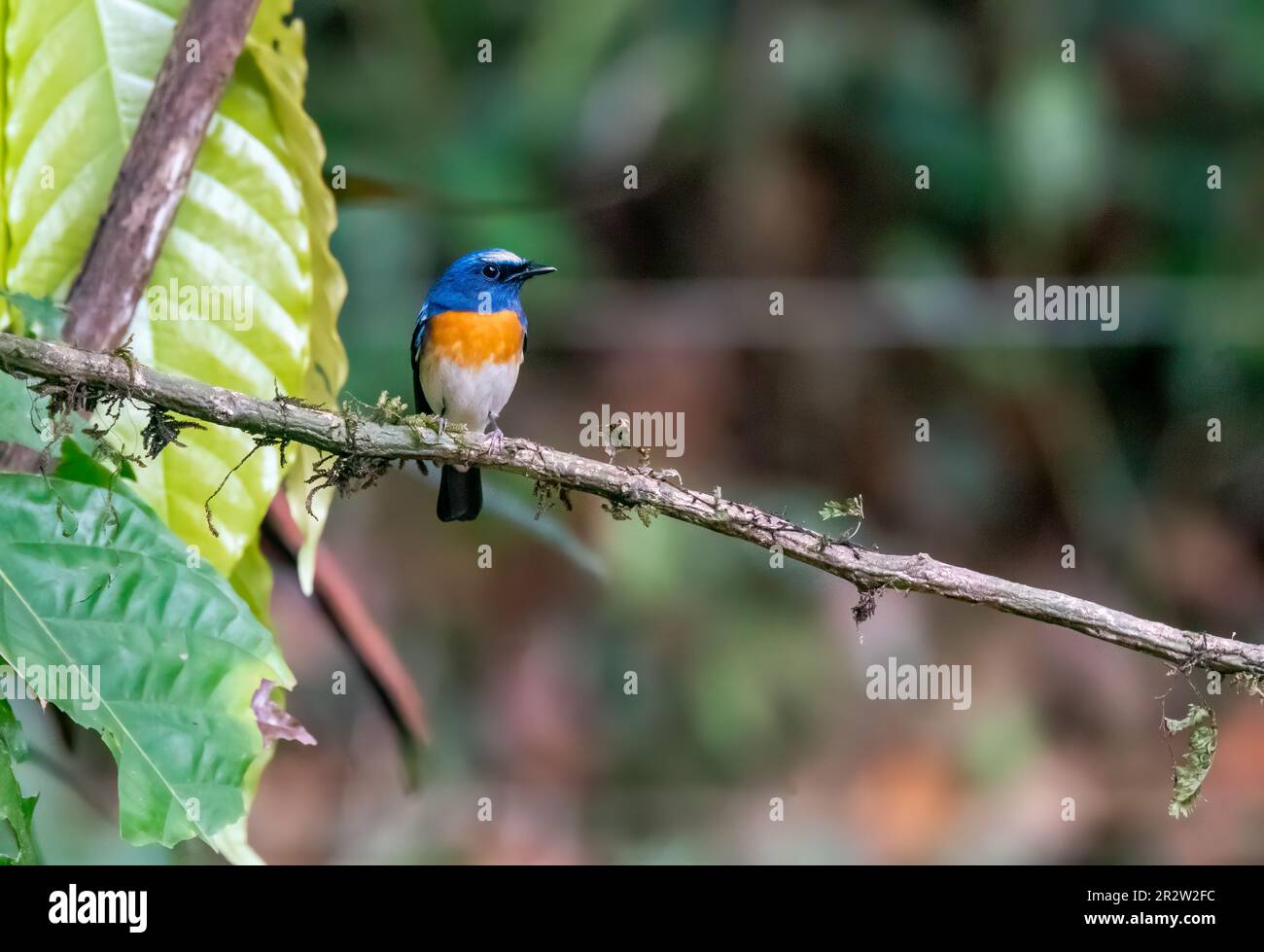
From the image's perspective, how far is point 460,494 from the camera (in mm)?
3195

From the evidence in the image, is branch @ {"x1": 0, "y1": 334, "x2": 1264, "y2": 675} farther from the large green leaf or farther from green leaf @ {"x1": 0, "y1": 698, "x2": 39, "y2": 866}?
green leaf @ {"x1": 0, "y1": 698, "x2": 39, "y2": 866}

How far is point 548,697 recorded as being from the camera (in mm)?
5434

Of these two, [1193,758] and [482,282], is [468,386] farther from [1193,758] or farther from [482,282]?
[1193,758]

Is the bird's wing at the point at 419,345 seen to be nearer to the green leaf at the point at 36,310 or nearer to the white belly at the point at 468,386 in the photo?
the white belly at the point at 468,386

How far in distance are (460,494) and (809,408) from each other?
265 centimetres

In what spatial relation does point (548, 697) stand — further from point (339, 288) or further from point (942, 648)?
point (339, 288)

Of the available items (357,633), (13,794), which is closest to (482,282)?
(357,633)

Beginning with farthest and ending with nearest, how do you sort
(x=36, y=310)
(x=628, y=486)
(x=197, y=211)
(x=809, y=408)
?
(x=809, y=408), (x=197, y=211), (x=628, y=486), (x=36, y=310)

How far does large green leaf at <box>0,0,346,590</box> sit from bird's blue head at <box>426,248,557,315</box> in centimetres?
151

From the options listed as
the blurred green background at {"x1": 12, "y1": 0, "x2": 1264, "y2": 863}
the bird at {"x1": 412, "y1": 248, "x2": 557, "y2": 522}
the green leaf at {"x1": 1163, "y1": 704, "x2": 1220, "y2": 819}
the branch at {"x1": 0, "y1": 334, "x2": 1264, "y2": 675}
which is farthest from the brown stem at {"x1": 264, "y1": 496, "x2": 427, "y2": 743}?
the blurred green background at {"x1": 12, "y1": 0, "x2": 1264, "y2": 863}

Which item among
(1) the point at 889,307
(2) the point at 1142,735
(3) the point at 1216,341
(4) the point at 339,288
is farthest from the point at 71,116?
(2) the point at 1142,735

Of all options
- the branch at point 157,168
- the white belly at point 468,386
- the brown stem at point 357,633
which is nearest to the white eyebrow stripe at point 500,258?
the white belly at point 468,386

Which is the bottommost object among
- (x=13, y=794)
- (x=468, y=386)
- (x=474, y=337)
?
(x=13, y=794)

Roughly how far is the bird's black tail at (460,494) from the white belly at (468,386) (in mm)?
173
